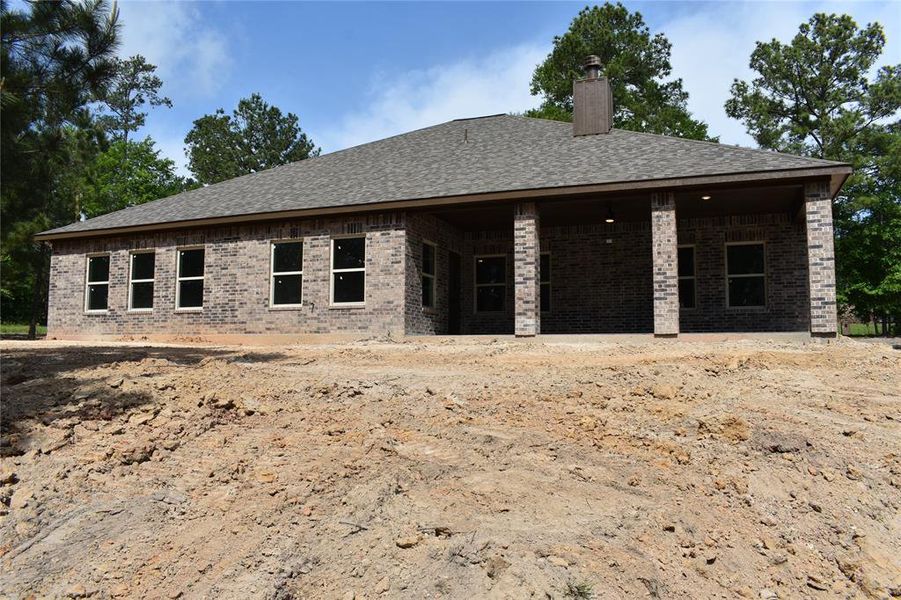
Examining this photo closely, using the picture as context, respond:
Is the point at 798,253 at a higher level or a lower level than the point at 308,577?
higher

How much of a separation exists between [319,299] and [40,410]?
7973 mm

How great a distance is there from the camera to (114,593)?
3529 millimetres

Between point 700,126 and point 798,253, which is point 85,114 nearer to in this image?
point 798,253

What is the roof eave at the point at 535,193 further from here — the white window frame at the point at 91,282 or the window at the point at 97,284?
the window at the point at 97,284

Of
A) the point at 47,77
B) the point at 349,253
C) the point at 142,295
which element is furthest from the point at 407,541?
the point at 142,295

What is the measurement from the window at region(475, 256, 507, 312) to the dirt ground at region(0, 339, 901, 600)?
28.6 ft

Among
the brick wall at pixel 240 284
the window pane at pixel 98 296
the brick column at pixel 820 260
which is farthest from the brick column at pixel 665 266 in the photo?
the window pane at pixel 98 296

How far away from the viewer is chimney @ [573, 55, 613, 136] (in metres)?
15.4

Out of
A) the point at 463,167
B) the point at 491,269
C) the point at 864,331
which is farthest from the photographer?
the point at 864,331

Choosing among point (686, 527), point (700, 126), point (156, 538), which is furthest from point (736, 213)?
point (700, 126)

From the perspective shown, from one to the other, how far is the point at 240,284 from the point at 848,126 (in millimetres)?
26011

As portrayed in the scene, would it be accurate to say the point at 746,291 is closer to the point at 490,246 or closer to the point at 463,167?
the point at 490,246

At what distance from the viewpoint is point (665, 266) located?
11.4 m

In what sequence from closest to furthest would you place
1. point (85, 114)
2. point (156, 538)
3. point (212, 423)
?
point (156, 538)
point (212, 423)
point (85, 114)
